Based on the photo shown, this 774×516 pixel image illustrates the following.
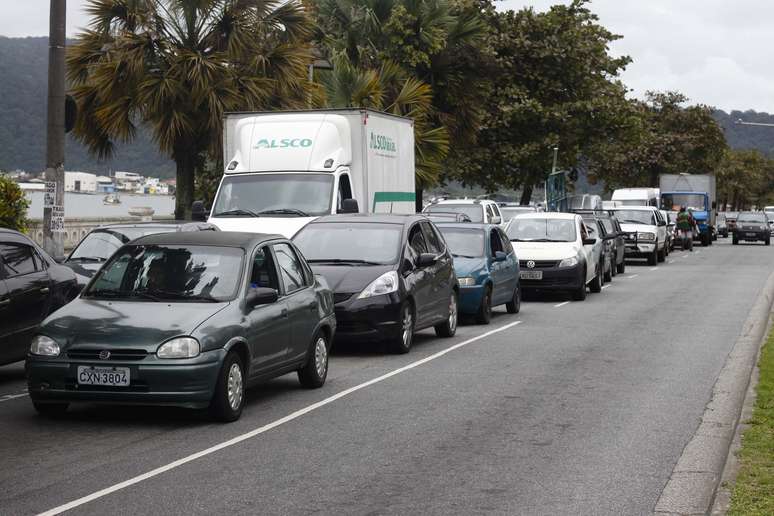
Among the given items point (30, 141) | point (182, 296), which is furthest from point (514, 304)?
point (30, 141)

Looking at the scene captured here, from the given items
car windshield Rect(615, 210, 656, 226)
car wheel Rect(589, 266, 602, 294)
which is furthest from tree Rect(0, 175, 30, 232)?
car windshield Rect(615, 210, 656, 226)

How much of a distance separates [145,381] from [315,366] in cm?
270

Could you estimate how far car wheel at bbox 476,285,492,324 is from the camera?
18917 millimetres

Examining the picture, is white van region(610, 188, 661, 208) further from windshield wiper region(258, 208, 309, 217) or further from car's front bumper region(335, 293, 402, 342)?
car's front bumper region(335, 293, 402, 342)

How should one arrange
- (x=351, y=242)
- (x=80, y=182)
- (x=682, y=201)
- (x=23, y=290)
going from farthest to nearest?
(x=80, y=182), (x=682, y=201), (x=351, y=242), (x=23, y=290)

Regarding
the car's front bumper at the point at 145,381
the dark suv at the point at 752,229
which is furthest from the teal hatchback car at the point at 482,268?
the dark suv at the point at 752,229

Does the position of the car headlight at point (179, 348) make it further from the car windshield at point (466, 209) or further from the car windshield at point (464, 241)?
the car windshield at point (466, 209)

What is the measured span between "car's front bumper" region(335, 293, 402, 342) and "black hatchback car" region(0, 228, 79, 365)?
308 cm

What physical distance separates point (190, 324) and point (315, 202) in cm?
1088

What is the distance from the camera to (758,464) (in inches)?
318

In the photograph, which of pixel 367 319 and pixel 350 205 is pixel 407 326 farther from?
pixel 350 205

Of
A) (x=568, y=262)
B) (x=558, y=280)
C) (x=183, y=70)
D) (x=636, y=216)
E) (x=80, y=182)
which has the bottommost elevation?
(x=558, y=280)

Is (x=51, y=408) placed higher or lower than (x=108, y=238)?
lower

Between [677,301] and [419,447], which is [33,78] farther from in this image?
[419,447]
